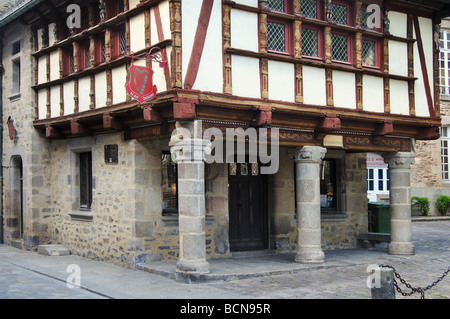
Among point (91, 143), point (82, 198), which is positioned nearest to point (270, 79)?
point (91, 143)

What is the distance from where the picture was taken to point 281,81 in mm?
10156

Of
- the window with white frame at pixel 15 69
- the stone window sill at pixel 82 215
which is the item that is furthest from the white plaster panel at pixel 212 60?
the window with white frame at pixel 15 69

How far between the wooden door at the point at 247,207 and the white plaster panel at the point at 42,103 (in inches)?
169

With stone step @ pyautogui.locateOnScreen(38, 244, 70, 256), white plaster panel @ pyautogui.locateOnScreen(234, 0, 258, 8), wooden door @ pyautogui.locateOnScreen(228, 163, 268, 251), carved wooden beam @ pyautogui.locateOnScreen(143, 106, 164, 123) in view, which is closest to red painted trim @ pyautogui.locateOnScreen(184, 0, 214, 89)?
white plaster panel @ pyautogui.locateOnScreen(234, 0, 258, 8)

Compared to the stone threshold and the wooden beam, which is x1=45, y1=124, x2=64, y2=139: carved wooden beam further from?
the stone threshold

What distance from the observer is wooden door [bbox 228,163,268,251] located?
12.1 metres

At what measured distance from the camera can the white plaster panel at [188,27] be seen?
903cm

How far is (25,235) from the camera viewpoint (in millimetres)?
13633

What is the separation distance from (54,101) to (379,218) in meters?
7.90

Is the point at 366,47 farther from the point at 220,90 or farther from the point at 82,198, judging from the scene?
the point at 82,198

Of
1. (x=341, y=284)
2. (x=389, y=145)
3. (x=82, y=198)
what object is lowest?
(x=341, y=284)

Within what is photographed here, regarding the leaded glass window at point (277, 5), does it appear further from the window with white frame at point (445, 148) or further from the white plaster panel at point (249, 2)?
the window with white frame at point (445, 148)

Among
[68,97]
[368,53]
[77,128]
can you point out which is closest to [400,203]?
[368,53]
